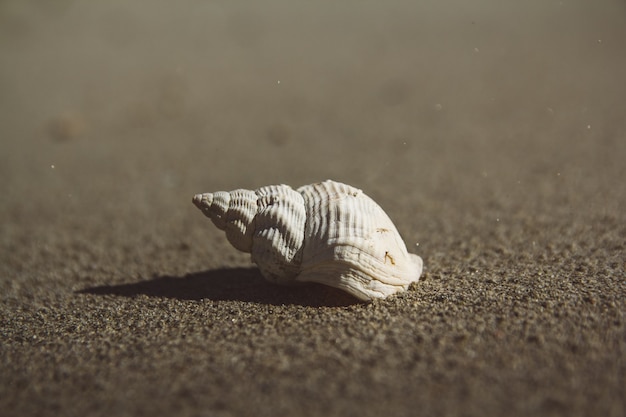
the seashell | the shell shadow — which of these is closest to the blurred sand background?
the shell shadow

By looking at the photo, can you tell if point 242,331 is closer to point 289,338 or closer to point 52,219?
point 289,338

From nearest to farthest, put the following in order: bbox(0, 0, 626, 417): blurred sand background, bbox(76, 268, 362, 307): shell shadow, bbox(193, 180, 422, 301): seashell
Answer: bbox(0, 0, 626, 417): blurred sand background
bbox(193, 180, 422, 301): seashell
bbox(76, 268, 362, 307): shell shadow

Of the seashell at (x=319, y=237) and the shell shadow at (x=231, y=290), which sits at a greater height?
the seashell at (x=319, y=237)

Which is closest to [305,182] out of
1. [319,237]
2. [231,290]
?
[231,290]

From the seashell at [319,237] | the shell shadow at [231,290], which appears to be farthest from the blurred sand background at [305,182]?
the seashell at [319,237]

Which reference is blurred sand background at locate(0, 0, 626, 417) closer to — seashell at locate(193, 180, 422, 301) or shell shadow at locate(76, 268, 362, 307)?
shell shadow at locate(76, 268, 362, 307)

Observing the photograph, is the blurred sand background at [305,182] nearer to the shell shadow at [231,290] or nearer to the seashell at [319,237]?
the shell shadow at [231,290]

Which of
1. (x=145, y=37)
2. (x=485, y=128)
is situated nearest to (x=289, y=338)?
(x=485, y=128)
